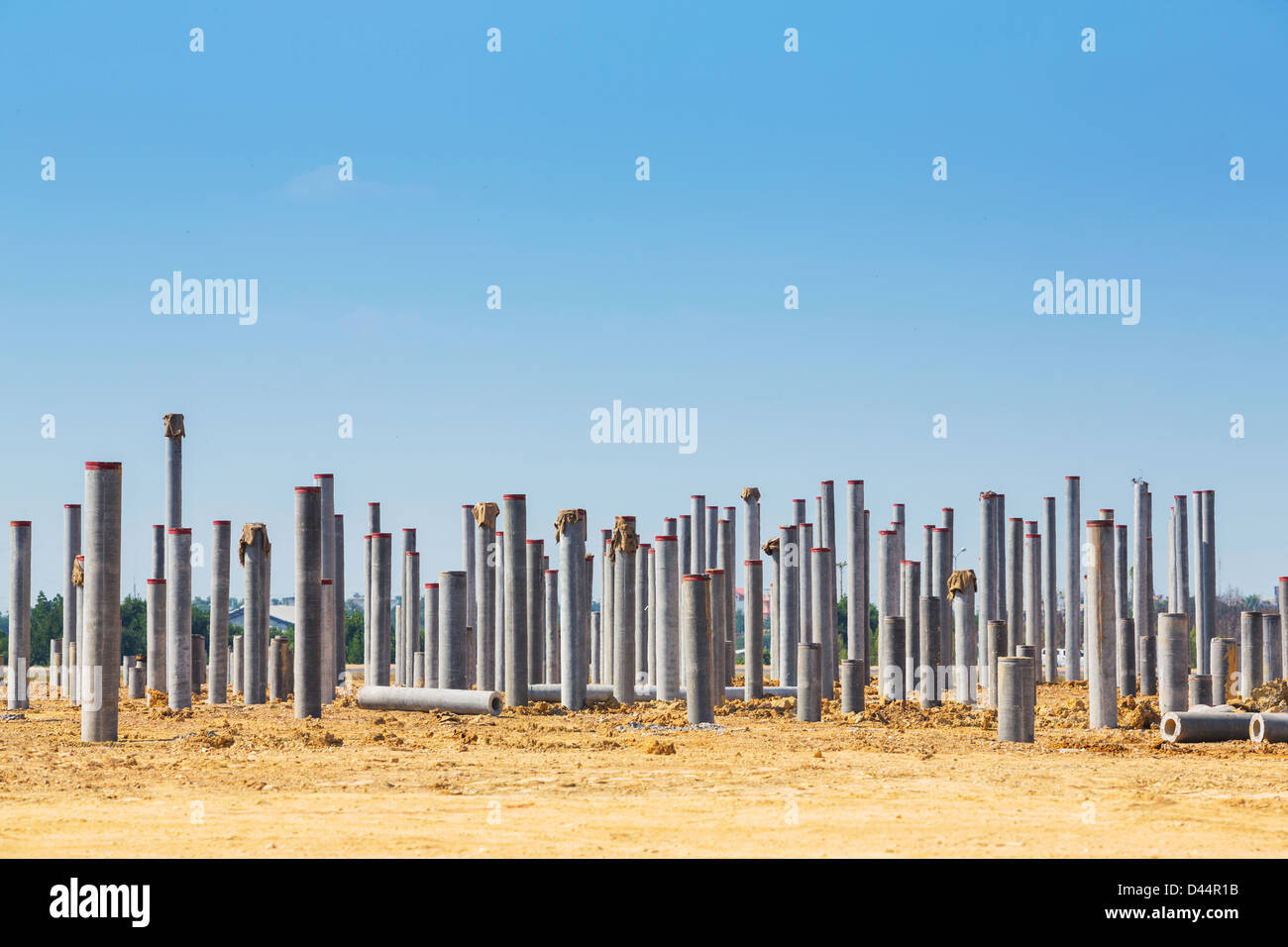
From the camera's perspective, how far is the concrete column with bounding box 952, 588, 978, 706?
2592 cm

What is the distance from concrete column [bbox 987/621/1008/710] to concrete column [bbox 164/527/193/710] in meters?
14.0

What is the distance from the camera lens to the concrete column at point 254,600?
84.6ft

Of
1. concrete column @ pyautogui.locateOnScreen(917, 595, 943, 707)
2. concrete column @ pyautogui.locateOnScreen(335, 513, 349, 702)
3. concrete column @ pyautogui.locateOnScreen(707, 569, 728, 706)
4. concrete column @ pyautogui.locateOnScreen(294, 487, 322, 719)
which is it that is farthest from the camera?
concrete column @ pyautogui.locateOnScreen(335, 513, 349, 702)

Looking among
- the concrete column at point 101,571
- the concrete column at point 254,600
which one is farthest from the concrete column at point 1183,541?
the concrete column at point 101,571

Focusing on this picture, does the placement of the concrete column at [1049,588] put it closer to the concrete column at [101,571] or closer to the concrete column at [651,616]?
the concrete column at [651,616]

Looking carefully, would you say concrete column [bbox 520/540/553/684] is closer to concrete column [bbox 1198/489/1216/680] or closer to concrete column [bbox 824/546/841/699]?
concrete column [bbox 824/546/841/699]

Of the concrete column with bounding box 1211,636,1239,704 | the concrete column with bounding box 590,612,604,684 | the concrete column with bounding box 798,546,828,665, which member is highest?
the concrete column with bounding box 798,546,828,665

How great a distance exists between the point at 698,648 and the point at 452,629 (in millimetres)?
5568

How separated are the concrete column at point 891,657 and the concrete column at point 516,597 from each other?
6089mm

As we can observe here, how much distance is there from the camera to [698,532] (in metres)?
35.6

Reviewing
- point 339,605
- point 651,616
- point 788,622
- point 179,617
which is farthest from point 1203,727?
point 339,605

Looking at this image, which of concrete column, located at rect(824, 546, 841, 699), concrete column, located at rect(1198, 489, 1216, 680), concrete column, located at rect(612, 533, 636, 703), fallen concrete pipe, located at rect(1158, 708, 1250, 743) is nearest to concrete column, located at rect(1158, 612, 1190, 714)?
fallen concrete pipe, located at rect(1158, 708, 1250, 743)
